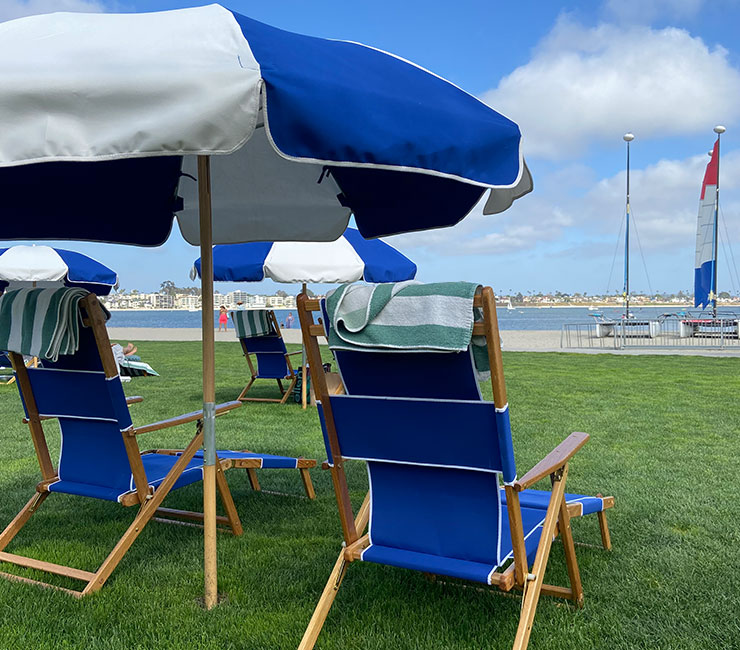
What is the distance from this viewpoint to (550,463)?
2586mm

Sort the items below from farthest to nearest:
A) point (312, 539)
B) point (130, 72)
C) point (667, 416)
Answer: point (667, 416)
point (312, 539)
point (130, 72)

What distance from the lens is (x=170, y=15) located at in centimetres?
255

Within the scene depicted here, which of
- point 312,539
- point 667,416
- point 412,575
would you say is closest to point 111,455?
point 312,539

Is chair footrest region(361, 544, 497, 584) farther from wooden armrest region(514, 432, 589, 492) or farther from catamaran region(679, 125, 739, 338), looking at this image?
catamaran region(679, 125, 739, 338)

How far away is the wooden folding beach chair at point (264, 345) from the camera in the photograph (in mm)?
9141

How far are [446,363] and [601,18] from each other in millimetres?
13540

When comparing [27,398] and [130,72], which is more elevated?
[130,72]

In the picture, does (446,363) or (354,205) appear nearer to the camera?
(446,363)

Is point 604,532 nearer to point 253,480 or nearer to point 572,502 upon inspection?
point 572,502

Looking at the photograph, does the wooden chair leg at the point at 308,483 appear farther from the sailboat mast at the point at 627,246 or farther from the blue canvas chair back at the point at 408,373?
the sailboat mast at the point at 627,246

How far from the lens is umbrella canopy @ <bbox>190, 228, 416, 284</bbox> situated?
780 cm

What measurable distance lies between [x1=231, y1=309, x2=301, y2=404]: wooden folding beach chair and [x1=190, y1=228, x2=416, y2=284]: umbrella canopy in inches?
41.6

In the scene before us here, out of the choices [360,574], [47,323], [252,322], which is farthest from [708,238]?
[47,323]

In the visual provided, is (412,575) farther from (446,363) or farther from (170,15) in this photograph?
(170,15)
